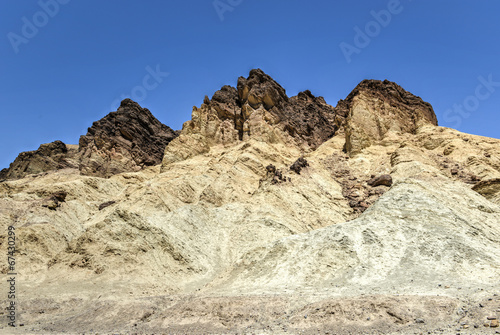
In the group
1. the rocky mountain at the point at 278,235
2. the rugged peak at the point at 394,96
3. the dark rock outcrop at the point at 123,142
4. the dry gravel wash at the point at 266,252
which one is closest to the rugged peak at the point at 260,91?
the rocky mountain at the point at 278,235

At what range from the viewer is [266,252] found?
23.4m

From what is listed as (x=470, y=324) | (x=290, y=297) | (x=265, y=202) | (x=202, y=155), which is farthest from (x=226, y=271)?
(x=202, y=155)

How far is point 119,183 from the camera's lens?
1898 inches

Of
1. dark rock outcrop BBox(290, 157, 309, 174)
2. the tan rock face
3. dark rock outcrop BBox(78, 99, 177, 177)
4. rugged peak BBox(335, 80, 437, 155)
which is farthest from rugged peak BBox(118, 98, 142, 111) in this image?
dark rock outcrop BBox(290, 157, 309, 174)

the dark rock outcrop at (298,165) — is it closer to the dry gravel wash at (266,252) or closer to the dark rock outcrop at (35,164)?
the dry gravel wash at (266,252)

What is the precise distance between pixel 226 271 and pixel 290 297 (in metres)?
8.11

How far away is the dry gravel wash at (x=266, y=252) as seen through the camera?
14.1m

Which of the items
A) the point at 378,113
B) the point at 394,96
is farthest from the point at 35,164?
the point at 394,96

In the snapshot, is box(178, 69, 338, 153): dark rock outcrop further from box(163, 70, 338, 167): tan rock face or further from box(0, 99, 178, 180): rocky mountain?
box(0, 99, 178, 180): rocky mountain

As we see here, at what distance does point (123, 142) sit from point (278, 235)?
145ft

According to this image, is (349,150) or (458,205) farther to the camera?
(349,150)

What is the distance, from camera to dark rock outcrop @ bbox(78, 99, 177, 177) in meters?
58.7

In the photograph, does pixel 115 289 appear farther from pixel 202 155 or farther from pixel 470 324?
pixel 202 155

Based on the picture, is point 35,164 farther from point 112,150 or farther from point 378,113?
point 378,113
